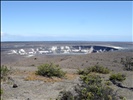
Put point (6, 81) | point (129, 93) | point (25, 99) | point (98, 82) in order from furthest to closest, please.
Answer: point (6, 81) < point (129, 93) < point (25, 99) < point (98, 82)

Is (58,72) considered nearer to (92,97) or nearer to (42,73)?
(42,73)

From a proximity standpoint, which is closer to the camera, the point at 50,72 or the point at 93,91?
the point at 93,91

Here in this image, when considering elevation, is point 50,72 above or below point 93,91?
below

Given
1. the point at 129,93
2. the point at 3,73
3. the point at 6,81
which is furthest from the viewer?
the point at 3,73

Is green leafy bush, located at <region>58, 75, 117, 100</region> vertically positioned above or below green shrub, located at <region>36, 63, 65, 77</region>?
above

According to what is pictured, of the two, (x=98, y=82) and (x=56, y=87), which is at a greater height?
(x=98, y=82)

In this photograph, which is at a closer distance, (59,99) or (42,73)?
(59,99)

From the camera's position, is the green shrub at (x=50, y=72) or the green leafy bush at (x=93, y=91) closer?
the green leafy bush at (x=93, y=91)

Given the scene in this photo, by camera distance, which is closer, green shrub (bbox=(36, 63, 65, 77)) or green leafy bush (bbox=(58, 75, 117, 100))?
green leafy bush (bbox=(58, 75, 117, 100))

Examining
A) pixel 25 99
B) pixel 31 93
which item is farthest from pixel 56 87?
pixel 25 99

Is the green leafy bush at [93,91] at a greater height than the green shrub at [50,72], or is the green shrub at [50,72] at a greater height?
the green leafy bush at [93,91]

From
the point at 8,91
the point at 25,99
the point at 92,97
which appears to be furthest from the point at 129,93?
the point at 8,91
